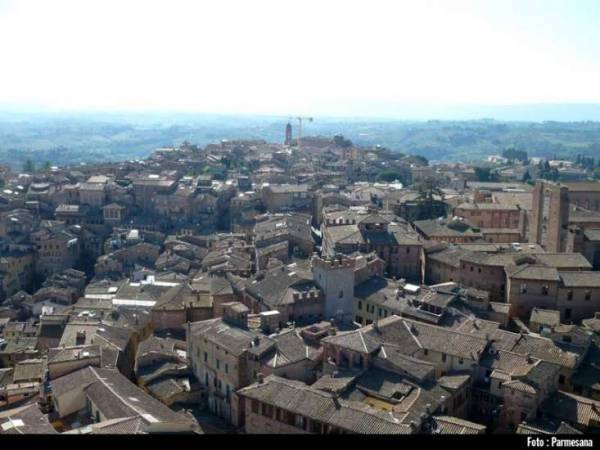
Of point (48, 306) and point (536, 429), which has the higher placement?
point (536, 429)

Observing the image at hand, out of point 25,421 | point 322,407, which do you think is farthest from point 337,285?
point 25,421

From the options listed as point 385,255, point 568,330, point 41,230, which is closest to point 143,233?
point 41,230

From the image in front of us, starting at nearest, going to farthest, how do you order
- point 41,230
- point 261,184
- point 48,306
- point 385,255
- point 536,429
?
point 536,429 < point 385,255 < point 48,306 < point 41,230 < point 261,184

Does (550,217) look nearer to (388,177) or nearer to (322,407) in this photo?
(322,407)

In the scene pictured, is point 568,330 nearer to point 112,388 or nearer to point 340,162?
point 112,388

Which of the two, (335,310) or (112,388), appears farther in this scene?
(335,310)

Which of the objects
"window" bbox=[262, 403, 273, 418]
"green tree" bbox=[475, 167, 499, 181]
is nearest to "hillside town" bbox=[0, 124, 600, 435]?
"window" bbox=[262, 403, 273, 418]

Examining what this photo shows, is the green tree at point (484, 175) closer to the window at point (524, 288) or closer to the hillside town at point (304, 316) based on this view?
the hillside town at point (304, 316)
